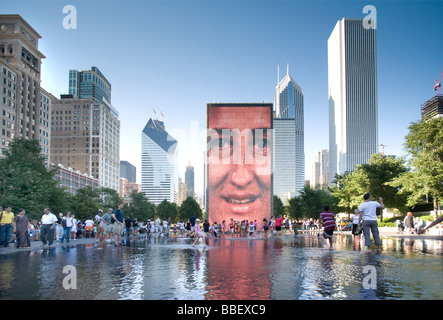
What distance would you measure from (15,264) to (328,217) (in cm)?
1036

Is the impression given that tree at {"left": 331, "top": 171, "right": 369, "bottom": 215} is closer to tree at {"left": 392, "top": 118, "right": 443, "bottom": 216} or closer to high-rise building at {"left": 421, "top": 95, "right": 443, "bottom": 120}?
tree at {"left": 392, "top": 118, "right": 443, "bottom": 216}

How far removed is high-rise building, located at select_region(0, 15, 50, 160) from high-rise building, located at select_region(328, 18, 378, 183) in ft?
396

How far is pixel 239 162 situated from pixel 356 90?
127332 mm

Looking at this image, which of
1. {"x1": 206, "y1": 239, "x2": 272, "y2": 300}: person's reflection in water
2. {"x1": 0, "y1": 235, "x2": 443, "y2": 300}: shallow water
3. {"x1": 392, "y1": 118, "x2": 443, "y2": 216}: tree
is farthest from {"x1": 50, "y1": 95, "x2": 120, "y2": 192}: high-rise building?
{"x1": 206, "y1": 239, "x2": 272, "y2": 300}: person's reflection in water

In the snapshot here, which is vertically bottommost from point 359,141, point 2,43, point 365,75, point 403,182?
point 403,182

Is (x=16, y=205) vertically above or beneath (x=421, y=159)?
beneath

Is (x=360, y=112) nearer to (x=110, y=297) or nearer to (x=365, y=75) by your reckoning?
(x=365, y=75)

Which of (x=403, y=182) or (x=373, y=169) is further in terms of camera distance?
(x=373, y=169)

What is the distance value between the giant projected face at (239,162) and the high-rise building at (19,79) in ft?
154

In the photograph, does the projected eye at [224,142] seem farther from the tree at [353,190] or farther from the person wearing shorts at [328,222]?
the person wearing shorts at [328,222]

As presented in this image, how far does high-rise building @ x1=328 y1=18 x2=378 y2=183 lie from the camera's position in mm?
172500

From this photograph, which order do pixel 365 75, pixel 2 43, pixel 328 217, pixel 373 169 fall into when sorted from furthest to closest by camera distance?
pixel 365 75
pixel 2 43
pixel 373 169
pixel 328 217
